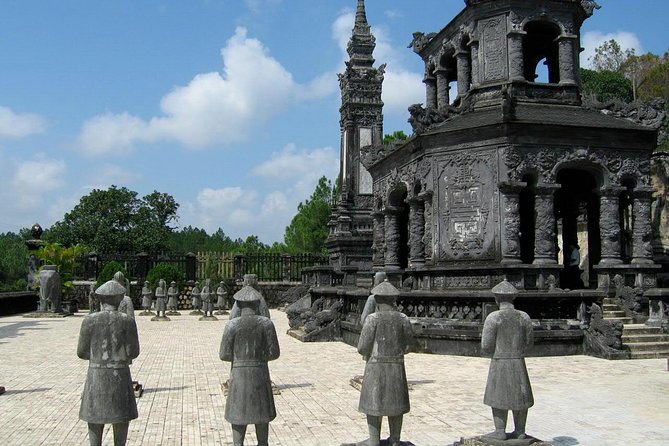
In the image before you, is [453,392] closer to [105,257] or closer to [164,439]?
[164,439]

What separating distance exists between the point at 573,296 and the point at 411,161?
5993 mm

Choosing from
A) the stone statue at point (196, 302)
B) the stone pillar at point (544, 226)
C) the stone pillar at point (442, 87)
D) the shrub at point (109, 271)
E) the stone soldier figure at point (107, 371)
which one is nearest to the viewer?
the stone soldier figure at point (107, 371)

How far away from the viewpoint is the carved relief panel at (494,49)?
18.6 meters

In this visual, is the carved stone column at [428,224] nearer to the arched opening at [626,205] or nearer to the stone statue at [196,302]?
the arched opening at [626,205]

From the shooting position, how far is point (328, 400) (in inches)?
373

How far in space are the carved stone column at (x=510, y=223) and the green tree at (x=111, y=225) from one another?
42541mm

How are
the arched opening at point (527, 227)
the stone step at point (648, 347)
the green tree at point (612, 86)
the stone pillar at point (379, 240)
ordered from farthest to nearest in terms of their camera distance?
the green tree at point (612, 86) < the stone pillar at point (379, 240) < the arched opening at point (527, 227) < the stone step at point (648, 347)

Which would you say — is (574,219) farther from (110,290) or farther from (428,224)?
(110,290)

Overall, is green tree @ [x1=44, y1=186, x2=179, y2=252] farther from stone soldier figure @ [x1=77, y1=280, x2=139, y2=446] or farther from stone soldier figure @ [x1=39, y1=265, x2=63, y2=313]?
stone soldier figure @ [x1=77, y1=280, x2=139, y2=446]

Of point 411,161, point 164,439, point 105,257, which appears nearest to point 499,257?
point 411,161

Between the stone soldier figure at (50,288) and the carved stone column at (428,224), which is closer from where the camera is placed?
the carved stone column at (428,224)

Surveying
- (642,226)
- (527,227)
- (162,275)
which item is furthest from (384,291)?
(162,275)

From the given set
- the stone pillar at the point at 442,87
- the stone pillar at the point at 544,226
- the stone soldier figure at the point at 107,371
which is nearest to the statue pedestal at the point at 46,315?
the stone pillar at the point at 442,87

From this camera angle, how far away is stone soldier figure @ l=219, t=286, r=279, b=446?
5.86 m
